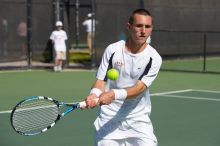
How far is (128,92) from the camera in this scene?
5.11 m

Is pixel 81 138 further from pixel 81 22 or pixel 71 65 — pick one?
pixel 81 22

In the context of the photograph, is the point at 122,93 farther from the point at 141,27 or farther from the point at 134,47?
the point at 141,27

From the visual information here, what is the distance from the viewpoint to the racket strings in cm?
532

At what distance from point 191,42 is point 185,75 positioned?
557 centimetres

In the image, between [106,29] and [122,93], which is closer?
[122,93]

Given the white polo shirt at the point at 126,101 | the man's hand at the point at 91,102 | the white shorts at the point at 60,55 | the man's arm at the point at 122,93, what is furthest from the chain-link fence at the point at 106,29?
the man's hand at the point at 91,102

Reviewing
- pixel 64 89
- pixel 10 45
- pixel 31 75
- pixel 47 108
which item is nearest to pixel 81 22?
pixel 10 45

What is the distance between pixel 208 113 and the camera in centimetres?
1085

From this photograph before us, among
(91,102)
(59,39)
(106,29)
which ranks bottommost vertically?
(59,39)

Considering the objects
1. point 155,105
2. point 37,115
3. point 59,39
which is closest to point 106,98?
point 37,115

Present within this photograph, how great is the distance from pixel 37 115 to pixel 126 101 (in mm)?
1004

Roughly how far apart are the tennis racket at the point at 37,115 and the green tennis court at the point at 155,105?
2.52 meters

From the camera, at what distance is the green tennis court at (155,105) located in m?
8.63

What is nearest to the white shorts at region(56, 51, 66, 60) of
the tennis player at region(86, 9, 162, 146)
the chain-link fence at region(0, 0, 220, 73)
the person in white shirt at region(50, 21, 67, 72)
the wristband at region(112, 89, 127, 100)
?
the person in white shirt at region(50, 21, 67, 72)
